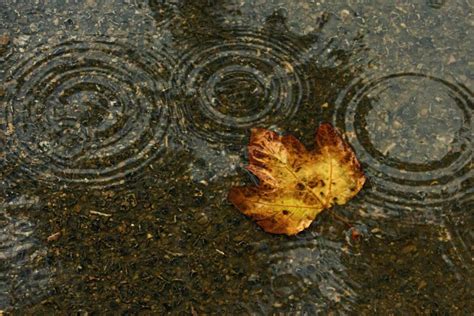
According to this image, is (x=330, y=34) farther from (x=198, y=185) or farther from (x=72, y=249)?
(x=72, y=249)

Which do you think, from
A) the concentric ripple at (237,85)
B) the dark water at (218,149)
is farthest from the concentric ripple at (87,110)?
the concentric ripple at (237,85)

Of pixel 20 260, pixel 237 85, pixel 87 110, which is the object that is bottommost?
pixel 20 260

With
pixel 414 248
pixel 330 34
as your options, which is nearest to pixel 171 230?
pixel 414 248

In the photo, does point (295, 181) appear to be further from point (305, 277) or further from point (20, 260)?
point (20, 260)

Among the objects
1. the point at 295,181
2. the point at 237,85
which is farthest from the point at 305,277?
the point at 237,85

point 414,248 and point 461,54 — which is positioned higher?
point 461,54

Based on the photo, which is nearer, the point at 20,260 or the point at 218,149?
the point at 20,260

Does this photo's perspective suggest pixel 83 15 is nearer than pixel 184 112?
No
